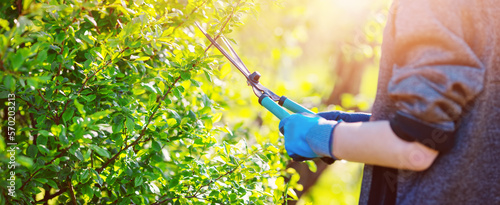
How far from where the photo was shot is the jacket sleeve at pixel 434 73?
983 mm

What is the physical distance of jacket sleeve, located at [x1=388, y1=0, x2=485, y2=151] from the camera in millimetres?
983

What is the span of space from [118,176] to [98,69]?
0.48m

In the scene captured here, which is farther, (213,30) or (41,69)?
(213,30)

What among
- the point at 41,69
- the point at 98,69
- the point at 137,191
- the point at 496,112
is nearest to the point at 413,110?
the point at 496,112

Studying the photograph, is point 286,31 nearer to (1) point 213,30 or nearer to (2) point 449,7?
(1) point 213,30

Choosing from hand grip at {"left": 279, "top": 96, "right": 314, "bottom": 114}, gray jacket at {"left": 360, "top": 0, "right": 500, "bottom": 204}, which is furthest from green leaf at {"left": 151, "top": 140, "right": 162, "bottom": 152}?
gray jacket at {"left": 360, "top": 0, "right": 500, "bottom": 204}

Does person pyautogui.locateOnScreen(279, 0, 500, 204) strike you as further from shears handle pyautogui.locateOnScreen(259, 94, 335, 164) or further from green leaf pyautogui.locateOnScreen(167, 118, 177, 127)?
green leaf pyautogui.locateOnScreen(167, 118, 177, 127)

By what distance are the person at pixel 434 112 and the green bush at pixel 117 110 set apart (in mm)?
769

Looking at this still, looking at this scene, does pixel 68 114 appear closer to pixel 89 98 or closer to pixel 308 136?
pixel 89 98

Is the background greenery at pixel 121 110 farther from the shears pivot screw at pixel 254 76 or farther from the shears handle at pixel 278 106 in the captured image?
the shears handle at pixel 278 106

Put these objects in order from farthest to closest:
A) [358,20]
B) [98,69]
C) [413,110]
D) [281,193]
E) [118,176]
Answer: [358,20] → [281,193] → [118,176] → [98,69] → [413,110]

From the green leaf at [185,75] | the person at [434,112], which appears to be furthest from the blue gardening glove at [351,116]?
the green leaf at [185,75]

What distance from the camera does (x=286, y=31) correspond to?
6461mm

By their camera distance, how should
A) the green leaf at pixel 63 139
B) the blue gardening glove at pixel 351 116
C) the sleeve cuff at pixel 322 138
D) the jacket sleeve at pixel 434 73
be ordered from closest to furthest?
the jacket sleeve at pixel 434 73
the sleeve cuff at pixel 322 138
the green leaf at pixel 63 139
the blue gardening glove at pixel 351 116
